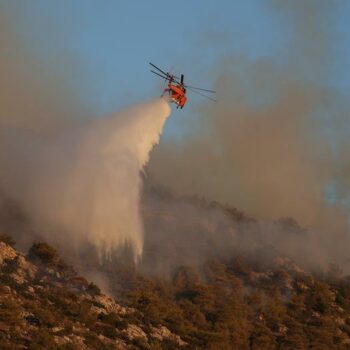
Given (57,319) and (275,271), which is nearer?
(57,319)

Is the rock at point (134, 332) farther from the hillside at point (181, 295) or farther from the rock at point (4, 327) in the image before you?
the rock at point (4, 327)

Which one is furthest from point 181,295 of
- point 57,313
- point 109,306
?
point 57,313

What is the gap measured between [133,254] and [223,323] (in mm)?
22894

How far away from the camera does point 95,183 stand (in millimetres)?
99938

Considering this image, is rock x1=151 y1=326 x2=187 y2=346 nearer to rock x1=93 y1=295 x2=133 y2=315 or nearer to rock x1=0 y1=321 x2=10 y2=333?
rock x1=93 y1=295 x2=133 y2=315

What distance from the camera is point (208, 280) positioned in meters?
93.8

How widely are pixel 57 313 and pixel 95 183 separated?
3967 centimetres

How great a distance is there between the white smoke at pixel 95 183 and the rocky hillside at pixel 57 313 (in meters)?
16.4

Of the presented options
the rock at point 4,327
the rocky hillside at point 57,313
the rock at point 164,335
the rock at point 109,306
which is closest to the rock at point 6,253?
the rocky hillside at point 57,313

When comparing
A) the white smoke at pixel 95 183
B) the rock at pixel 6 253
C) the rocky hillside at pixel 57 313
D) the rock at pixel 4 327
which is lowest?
the rock at pixel 4 327

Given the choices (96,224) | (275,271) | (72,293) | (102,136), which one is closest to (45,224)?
(96,224)

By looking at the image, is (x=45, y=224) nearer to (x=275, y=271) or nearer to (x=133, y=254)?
(x=133, y=254)

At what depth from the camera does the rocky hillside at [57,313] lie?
55094 mm

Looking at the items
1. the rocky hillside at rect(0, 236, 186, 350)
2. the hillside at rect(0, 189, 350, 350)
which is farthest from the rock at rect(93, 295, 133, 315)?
the hillside at rect(0, 189, 350, 350)
